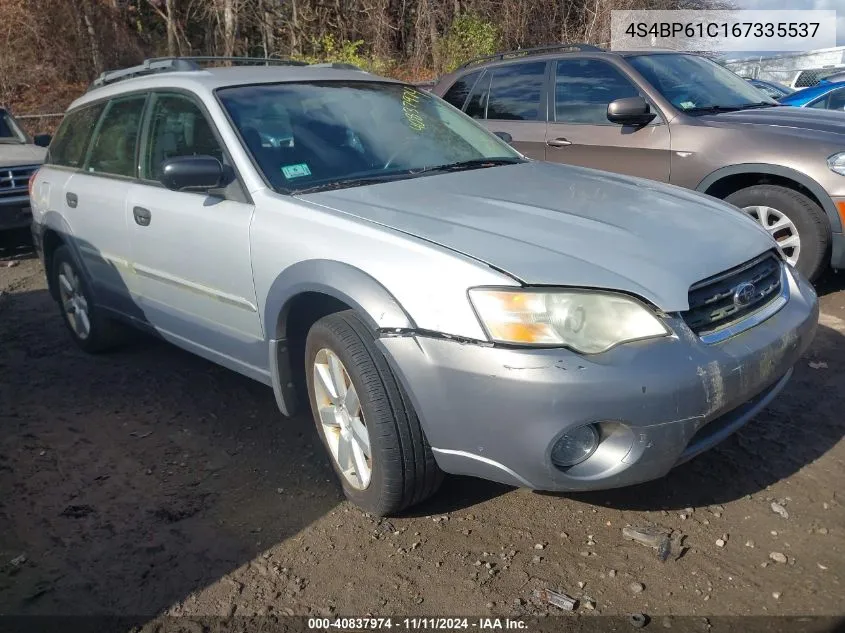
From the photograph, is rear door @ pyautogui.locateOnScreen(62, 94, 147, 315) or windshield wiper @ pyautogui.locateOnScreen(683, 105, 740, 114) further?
windshield wiper @ pyautogui.locateOnScreen(683, 105, 740, 114)

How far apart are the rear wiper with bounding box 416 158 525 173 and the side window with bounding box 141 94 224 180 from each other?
985 mm

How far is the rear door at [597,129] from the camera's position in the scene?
18.5 ft

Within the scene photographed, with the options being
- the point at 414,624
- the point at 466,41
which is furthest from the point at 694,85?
the point at 466,41

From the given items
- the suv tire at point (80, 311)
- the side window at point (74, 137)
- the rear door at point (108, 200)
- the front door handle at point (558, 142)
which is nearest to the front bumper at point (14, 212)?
the side window at point (74, 137)

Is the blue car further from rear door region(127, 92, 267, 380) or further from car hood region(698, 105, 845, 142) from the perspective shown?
rear door region(127, 92, 267, 380)

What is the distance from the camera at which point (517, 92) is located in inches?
259

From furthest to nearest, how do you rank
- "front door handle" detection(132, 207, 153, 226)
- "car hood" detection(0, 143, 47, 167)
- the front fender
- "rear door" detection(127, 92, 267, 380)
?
"car hood" detection(0, 143, 47, 167) < "front door handle" detection(132, 207, 153, 226) < "rear door" detection(127, 92, 267, 380) < the front fender

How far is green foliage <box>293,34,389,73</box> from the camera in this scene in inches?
752

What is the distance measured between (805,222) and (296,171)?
3.48 m

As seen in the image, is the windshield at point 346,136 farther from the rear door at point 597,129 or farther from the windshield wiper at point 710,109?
the windshield wiper at point 710,109

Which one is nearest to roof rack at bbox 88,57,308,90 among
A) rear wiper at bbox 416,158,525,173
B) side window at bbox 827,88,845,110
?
rear wiper at bbox 416,158,525,173

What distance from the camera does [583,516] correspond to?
2889 mm

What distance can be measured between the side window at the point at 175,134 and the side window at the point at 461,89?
11.8 ft

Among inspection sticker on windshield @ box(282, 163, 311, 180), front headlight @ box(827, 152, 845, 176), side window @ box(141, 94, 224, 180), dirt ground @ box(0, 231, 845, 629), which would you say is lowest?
dirt ground @ box(0, 231, 845, 629)
